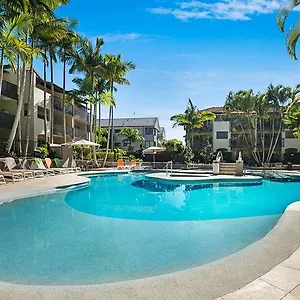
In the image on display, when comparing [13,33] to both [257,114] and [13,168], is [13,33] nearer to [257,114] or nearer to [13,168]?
[13,168]

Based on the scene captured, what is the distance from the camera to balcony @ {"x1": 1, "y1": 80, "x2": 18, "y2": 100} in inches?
879

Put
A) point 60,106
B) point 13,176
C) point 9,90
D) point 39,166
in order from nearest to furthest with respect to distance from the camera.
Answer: point 13,176 → point 39,166 → point 9,90 → point 60,106

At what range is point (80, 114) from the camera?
3572 cm

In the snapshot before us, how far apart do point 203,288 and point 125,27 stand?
11.9 m

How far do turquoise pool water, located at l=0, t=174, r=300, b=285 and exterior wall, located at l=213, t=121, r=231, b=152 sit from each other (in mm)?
28271

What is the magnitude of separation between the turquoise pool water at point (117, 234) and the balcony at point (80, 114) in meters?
23.5

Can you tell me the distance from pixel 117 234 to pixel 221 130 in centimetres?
3547

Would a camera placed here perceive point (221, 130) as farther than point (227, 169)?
Yes

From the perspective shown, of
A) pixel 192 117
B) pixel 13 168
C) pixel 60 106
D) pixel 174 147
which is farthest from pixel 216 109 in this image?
pixel 13 168

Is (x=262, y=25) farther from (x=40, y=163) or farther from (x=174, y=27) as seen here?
(x=40, y=163)

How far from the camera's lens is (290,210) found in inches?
312

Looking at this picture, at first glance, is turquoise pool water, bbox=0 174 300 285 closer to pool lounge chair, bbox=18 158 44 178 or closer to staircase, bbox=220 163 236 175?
pool lounge chair, bbox=18 158 44 178

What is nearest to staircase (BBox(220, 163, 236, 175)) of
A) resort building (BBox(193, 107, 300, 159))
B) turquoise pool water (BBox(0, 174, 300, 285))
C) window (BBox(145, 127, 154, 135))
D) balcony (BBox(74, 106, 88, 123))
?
turquoise pool water (BBox(0, 174, 300, 285))

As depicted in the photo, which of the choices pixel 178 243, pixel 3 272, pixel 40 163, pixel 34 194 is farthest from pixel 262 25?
pixel 40 163
